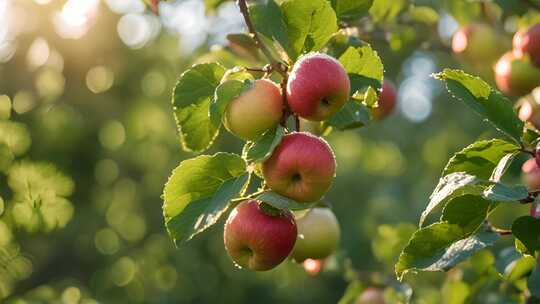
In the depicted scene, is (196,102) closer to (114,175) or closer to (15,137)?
(15,137)

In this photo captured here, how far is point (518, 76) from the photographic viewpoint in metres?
2.11

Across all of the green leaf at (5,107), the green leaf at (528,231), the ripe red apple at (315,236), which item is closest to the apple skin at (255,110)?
the green leaf at (528,231)

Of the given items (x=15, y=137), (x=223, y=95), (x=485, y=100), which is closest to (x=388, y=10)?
(x=485, y=100)

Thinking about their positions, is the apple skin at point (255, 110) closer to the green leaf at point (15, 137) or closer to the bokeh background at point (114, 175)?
the bokeh background at point (114, 175)

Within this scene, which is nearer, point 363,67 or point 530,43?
point 363,67

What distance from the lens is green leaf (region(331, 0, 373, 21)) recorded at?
162 centimetres

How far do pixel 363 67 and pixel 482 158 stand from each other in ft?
0.91

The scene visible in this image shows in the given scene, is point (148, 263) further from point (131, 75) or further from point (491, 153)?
point (491, 153)

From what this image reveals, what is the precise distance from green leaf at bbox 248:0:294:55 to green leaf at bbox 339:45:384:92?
0.12 metres

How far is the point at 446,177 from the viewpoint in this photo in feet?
4.21

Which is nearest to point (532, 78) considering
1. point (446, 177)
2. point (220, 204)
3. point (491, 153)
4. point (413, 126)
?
point (491, 153)

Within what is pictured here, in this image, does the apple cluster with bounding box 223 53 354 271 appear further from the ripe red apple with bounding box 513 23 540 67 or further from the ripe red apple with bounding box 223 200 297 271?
the ripe red apple with bounding box 513 23 540 67

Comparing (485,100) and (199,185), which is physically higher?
(485,100)

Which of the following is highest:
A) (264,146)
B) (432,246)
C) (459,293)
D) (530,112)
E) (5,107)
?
(264,146)
